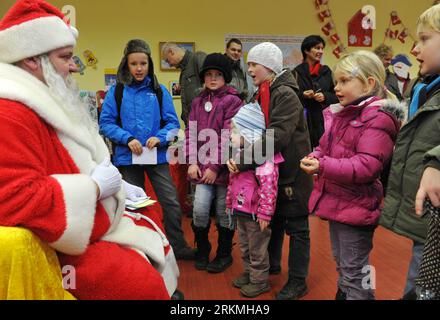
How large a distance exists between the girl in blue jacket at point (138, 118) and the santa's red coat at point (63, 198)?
45.6 inches

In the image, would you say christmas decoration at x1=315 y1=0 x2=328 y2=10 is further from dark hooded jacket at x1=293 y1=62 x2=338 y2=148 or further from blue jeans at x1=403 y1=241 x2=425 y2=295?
blue jeans at x1=403 y1=241 x2=425 y2=295

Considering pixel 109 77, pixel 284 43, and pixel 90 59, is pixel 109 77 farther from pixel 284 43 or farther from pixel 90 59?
pixel 284 43

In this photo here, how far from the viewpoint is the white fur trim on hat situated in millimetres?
1254

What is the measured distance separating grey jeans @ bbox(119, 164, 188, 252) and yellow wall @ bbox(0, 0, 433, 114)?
228 cm

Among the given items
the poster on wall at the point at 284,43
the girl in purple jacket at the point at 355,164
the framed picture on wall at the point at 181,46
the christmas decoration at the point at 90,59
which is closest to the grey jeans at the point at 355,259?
the girl in purple jacket at the point at 355,164

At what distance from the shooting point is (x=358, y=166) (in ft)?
5.29

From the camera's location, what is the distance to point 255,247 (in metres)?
2.24

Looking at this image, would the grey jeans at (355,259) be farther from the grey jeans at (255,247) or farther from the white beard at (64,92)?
the white beard at (64,92)

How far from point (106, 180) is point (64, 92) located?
0.36 m

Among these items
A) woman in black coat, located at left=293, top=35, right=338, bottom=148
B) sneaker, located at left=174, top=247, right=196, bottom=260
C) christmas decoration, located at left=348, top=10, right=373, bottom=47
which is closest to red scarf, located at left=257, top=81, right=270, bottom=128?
sneaker, located at left=174, top=247, right=196, bottom=260

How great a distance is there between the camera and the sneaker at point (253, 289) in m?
2.25

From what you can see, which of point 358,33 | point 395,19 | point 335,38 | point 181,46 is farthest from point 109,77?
point 395,19

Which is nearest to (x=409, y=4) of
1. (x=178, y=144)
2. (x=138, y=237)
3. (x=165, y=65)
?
(x=165, y=65)

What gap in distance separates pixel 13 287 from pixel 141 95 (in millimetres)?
1742
